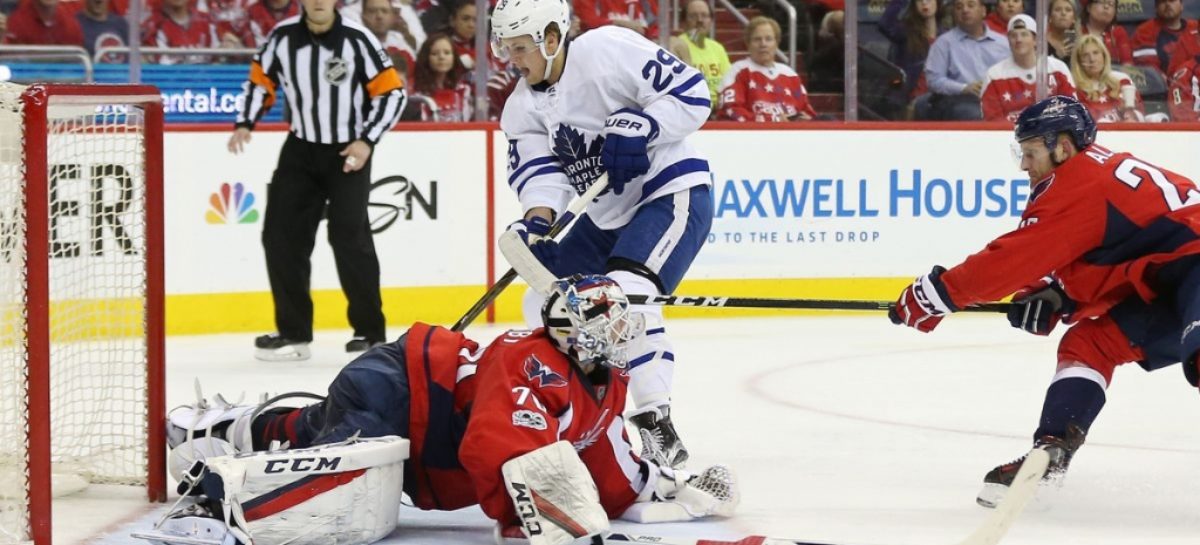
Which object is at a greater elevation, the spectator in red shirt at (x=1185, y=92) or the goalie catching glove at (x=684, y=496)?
the spectator in red shirt at (x=1185, y=92)

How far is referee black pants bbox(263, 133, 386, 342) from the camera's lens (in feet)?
18.4

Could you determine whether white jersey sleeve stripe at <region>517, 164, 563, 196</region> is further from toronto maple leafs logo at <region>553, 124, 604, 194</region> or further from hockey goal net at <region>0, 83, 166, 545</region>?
hockey goal net at <region>0, 83, 166, 545</region>

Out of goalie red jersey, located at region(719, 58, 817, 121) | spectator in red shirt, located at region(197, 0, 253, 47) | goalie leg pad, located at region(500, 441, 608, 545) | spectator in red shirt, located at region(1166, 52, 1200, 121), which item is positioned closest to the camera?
goalie leg pad, located at region(500, 441, 608, 545)

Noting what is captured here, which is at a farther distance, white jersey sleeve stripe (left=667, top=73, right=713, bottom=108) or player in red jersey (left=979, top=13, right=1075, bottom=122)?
player in red jersey (left=979, top=13, right=1075, bottom=122)

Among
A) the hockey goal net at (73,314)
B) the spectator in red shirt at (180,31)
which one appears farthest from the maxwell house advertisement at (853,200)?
the hockey goal net at (73,314)

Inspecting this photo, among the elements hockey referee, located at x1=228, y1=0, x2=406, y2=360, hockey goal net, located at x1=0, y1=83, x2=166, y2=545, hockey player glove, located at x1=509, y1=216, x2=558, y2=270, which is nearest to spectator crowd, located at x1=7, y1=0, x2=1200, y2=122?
hockey referee, located at x1=228, y1=0, x2=406, y2=360

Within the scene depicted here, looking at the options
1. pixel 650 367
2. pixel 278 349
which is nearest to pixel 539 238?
pixel 650 367

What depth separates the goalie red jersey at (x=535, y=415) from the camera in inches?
109

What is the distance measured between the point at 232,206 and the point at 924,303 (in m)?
Result: 3.43

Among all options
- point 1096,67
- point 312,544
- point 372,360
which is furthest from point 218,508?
point 1096,67

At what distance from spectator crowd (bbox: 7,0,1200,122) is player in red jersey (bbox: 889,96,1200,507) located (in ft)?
11.3

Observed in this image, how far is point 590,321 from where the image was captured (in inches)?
111

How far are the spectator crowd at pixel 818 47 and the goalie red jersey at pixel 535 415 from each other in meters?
3.60

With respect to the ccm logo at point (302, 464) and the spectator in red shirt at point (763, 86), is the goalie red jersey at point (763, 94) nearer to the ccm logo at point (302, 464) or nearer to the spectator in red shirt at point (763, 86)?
the spectator in red shirt at point (763, 86)
